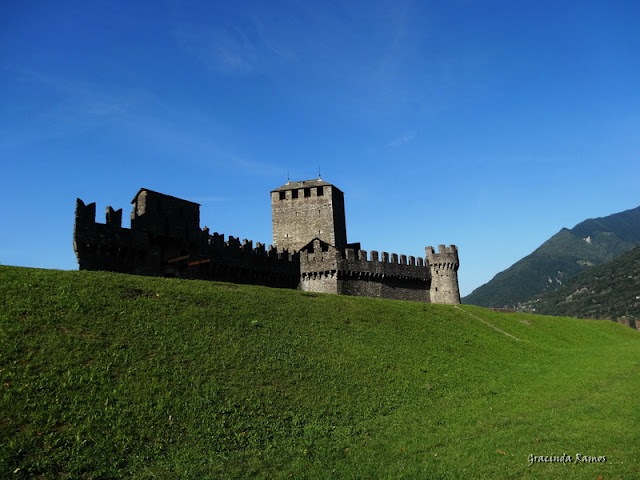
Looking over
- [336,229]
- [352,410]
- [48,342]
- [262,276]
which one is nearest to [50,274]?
[48,342]

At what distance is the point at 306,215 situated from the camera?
170ft

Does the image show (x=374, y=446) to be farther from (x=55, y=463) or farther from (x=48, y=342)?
(x=48, y=342)

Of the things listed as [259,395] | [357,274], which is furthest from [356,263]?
[259,395]

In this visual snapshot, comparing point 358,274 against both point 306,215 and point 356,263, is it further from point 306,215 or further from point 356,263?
point 306,215

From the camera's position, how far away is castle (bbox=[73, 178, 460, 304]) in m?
30.7

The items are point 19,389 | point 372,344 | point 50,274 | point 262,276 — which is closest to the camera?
point 19,389

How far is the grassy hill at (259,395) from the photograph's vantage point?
11.9 meters

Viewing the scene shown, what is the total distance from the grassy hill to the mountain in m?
115

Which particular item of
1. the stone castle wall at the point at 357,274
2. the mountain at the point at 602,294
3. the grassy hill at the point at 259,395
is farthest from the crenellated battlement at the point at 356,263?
the mountain at the point at 602,294

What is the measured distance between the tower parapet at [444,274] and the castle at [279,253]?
97 millimetres

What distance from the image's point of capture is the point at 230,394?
15.6 m

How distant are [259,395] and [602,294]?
488 ft

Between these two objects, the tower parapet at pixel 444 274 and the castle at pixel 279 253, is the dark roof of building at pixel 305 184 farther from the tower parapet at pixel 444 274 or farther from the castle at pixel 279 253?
the tower parapet at pixel 444 274

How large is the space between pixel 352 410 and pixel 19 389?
9153mm
